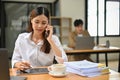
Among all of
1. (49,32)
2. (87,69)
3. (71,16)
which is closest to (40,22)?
(49,32)

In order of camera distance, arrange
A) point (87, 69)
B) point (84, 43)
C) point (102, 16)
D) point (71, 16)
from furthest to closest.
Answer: point (102, 16), point (71, 16), point (84, 43), point (87, 69)

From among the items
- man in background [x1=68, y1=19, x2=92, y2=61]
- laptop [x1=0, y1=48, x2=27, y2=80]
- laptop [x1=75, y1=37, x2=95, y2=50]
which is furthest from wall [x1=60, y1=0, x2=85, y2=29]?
laptop [x1=0, y1=48, x2=27, y2=80]

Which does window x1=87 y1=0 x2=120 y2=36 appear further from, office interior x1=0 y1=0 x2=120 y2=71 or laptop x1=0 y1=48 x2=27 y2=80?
laptop x1=0 y1=48 x2=27 y2=80

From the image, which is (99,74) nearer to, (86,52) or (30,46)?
(30,46)

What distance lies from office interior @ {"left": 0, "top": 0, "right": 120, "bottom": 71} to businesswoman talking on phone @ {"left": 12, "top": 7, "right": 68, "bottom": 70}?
167 inches

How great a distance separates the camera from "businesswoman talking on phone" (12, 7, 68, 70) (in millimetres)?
1820

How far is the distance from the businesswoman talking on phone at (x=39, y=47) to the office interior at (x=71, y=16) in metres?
4.23

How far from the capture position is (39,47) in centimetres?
185

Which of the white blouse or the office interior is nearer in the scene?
the white blouse

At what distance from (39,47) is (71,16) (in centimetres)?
445

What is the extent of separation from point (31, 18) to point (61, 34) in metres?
4.27

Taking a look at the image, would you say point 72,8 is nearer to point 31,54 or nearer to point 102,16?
point 102,16

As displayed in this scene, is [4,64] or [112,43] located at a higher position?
[4,64]

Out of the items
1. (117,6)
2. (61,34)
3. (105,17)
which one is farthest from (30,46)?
(117,6)
